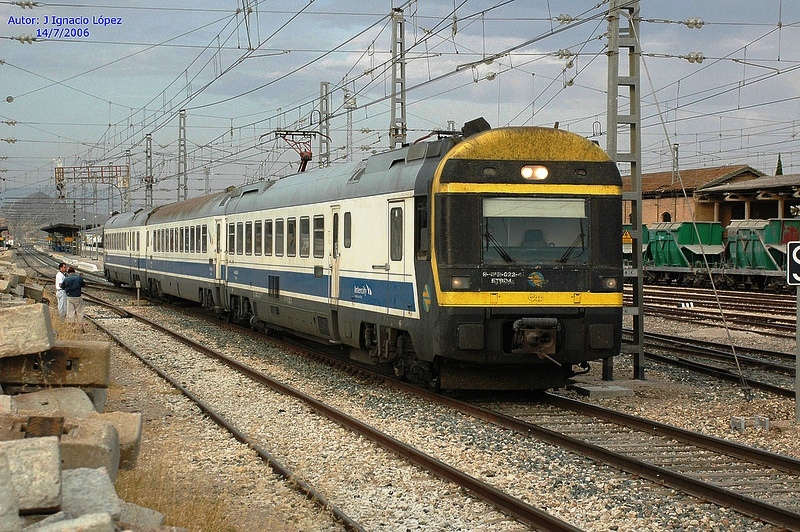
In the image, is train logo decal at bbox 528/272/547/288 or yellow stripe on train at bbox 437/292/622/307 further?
train logo decal at bbox 528/272/547/288

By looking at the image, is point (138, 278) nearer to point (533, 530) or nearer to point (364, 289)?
point (364, 289)

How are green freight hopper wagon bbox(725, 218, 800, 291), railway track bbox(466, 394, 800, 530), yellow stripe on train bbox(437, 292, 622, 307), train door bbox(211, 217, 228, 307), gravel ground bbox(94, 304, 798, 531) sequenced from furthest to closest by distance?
1. green freight hopper wagon bbox(725, 218, 800, 291)
2. train door bbox(211, 217, 228, 307)
3. yellow stripe on train bbox(437, 292, 622, 307)
4. railway track bbox(466, 394, 800, 530)
5. gravel ground bbox(94, 304, 798, 531)

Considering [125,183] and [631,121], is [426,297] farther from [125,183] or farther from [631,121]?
[125,183]

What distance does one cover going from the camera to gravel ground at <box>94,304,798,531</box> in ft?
23.1

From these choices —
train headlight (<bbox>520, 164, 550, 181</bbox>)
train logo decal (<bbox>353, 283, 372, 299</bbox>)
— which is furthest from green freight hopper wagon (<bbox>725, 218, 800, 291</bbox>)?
train headlight (<bbox>520, 164, 550, 181</bbox>)

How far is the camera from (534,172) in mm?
11234

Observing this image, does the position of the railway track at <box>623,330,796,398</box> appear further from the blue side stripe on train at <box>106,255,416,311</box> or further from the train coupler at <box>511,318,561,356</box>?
the blue side stripe on train at <box>106,255,416,311</box>

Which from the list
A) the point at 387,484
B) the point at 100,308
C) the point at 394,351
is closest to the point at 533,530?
the point at 387,484

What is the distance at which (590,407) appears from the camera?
10898mm

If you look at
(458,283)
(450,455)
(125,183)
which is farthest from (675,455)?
(125,183)

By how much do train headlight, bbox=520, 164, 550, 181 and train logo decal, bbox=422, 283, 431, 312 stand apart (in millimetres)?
1784

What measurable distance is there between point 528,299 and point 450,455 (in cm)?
267

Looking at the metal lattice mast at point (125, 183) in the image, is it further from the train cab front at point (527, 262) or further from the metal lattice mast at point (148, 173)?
the train cab front at point (527, 262)

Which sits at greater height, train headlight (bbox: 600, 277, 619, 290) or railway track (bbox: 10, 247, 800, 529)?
train headlight (bbox: 600, 277, 619, 290)
